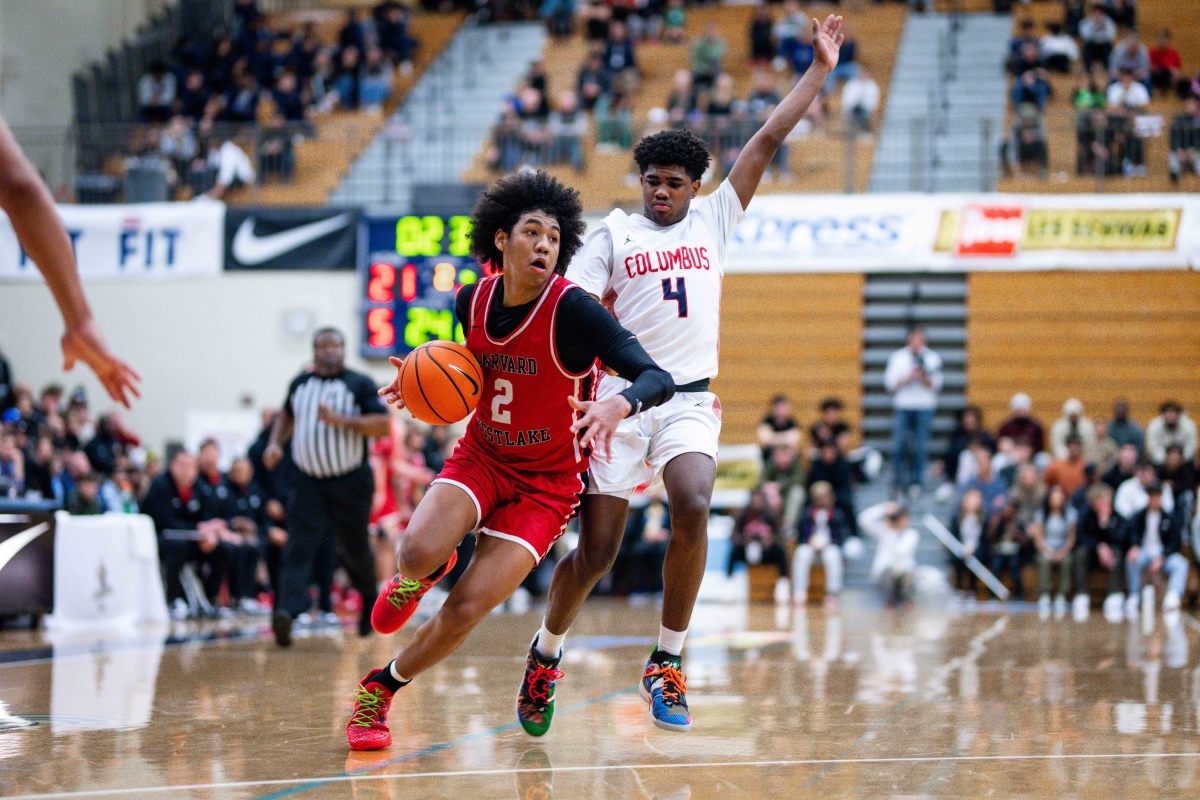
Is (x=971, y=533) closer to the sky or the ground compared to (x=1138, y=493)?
closer to the ground

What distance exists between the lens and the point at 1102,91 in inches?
820

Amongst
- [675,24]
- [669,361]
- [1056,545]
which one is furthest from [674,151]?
[675,24]

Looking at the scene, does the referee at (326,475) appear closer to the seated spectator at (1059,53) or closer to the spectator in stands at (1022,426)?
the spectator in stands at (1022,426)

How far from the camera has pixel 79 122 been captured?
25.1 meters

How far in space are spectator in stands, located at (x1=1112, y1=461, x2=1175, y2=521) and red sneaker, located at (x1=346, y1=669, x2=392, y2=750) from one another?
12608 millimetres

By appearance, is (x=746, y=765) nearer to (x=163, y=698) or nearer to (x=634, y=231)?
(x=634, y=231)

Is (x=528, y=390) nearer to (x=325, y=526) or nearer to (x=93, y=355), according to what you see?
(x=93, y=355)

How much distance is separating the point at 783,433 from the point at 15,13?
14957mm

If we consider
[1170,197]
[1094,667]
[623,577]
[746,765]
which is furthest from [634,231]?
[1170,197]

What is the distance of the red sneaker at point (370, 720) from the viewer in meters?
5.20

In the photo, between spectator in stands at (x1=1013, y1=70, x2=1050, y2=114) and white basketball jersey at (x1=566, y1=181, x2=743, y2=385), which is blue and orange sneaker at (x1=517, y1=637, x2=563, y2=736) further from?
spectator in stands at (x1=1013, y1=70, x2=1050, y2=114)

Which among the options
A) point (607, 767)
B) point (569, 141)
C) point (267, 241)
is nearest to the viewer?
point (607, 767)

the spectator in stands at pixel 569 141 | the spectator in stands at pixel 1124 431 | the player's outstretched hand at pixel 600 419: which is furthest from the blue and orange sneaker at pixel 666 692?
the spectator in stands at pixel 569 141

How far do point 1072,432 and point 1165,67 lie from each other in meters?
6.46
